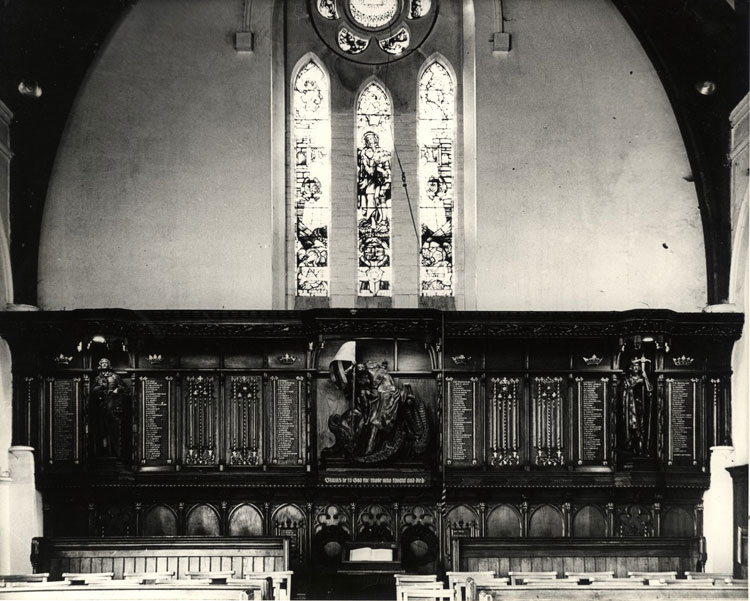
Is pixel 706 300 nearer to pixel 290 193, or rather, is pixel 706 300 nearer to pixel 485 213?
pixel 485 213

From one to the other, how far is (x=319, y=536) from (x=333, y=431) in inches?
59.0

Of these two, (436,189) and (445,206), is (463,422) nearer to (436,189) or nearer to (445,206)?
(445,206)

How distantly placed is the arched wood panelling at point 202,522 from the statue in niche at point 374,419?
6.05ft

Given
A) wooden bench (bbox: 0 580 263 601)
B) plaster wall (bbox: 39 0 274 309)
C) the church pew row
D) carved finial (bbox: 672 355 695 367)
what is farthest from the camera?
plaster wall (bbox: 39 0 274 309)

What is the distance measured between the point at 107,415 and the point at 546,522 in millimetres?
6458

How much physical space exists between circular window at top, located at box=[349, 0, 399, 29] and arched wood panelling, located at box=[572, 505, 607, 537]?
829 centimetres

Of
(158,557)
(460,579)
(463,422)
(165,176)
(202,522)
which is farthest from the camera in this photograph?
(165,176)

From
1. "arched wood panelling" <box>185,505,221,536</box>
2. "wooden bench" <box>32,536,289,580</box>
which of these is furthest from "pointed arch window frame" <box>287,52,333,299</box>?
"wooden bench" <box>32,536,289,580</box>

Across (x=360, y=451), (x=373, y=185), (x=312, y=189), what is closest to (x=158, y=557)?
(x=360, y=451)

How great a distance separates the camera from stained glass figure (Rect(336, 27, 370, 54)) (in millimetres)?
16109

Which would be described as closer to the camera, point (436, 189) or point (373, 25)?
point (436, 189)

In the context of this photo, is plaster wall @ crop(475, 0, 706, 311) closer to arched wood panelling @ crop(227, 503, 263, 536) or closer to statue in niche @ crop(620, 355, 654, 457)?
statue in niche @ crop(620, 355, 654, 457)

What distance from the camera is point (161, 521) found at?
1427 cm

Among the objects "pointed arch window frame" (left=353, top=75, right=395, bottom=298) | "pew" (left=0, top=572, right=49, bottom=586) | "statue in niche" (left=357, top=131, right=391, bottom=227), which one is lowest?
"pew" (left=0, top=572, right=49, bottom=586)
